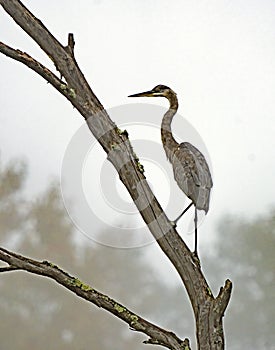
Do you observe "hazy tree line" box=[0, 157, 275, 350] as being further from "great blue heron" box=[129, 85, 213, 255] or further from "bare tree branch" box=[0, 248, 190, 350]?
"bare tree branch" box=[0, 248, 190, 350]

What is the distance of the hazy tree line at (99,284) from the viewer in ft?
5.92

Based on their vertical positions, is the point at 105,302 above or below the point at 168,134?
below

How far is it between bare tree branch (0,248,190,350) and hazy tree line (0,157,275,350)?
101 centimetres

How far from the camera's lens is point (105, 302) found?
32.0 inches

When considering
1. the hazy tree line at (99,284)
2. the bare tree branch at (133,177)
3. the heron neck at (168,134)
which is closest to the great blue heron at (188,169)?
the heron neck at (168,134)

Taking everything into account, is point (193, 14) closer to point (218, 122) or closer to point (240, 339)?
point (218, 122)

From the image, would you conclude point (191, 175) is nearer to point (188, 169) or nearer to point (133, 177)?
point (188, 169)

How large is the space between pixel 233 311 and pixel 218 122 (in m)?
0.60

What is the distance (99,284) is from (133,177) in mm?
1044

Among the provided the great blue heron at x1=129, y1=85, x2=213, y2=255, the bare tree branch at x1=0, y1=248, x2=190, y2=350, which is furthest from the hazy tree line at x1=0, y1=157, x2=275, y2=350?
the bare tree branch at x1=0, y1=248, x2=190, y2=350

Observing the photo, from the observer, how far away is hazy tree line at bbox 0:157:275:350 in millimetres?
1806

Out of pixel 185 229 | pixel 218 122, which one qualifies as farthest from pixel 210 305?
pixel 218 122

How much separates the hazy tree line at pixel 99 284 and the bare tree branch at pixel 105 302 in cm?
101

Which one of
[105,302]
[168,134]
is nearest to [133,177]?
[105,302]
